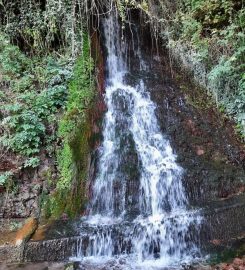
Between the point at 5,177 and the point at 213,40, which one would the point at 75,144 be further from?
the point at 213,40

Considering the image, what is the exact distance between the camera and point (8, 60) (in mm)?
6934

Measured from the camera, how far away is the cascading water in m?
4.56

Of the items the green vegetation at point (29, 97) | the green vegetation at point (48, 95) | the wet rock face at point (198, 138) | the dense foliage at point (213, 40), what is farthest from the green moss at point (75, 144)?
the dense foliage at point (213, 40)

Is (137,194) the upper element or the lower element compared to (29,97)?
lower

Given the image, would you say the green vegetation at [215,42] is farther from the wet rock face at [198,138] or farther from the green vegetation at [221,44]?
the wet rock face at [198,138]

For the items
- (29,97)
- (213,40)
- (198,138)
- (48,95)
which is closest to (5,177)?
(29,97)

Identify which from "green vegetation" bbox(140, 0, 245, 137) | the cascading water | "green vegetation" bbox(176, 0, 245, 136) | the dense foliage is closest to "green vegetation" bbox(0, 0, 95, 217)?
the cascading water

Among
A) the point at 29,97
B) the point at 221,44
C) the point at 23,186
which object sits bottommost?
the point at 23,186

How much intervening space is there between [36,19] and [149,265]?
5761mm

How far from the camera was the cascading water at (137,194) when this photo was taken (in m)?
4.56

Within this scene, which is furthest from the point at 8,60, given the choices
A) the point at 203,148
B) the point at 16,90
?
the point at 203,148

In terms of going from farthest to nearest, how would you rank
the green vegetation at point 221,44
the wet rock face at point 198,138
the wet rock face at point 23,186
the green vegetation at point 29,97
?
the green vegetation at point 221,44, the green vegetation at point 29,97, the wet rock face at point 23,186, the wet rock face at point 198,138

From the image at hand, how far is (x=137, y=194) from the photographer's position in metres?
5.28

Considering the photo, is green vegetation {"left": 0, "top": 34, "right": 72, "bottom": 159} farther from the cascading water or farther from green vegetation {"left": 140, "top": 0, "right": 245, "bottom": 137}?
green vegetation {"left": 140, "top": 0, "right": 245, "bottom": 137}
